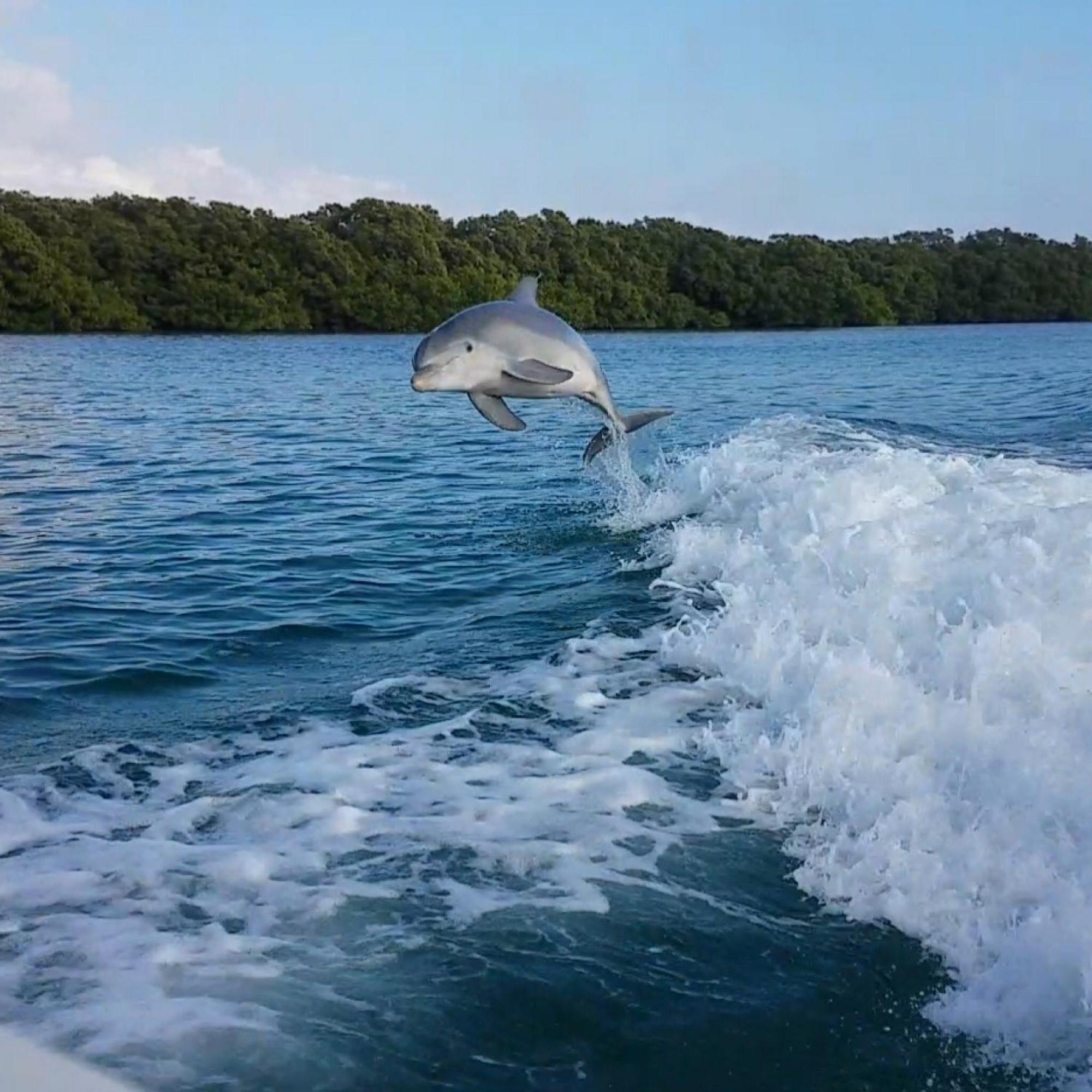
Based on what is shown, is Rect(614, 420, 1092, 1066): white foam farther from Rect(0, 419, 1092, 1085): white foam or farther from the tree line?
the tree line

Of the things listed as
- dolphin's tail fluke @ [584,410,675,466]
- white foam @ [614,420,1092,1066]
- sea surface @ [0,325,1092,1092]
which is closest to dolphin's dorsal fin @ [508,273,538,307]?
dolphin's tail fluke @ [584,410,675,466]

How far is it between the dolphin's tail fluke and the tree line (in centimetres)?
6705

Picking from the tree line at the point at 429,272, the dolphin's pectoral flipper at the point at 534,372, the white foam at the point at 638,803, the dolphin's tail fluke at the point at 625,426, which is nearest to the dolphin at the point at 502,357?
the dolphin's pectoral flipper at the point at 534,372

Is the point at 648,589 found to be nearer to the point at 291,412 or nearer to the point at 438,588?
the point at 438,588

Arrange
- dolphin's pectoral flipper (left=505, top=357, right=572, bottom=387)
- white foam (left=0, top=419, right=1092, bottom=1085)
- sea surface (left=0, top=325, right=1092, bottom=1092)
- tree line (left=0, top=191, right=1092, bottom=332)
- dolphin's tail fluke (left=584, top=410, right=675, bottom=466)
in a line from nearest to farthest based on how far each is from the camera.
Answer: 1. sea surface (left=0, top=325, right=1092, bottom=1092)
2. white foam (left=0, top=419, right=1092, bottom=1085)
3. dolphin's pectoral flipper (left=505, top=357, right=572, bottom=387)
4. dolphin's tail fluke (left=584, top=410, right=675, bottom=466)
5. tree line (left=0, top=191, right=1092, bottom=332)

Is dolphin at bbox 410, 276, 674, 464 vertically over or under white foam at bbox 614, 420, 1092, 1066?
over

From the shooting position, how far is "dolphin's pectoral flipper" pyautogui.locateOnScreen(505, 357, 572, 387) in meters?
6.28

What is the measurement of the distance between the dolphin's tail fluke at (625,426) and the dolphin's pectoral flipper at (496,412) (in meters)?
1.53

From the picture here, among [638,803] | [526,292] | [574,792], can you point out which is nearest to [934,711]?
[638,803]

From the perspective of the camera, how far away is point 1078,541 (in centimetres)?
815

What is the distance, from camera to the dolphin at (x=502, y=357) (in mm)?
6137

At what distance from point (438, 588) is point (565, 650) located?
2530 millimetres

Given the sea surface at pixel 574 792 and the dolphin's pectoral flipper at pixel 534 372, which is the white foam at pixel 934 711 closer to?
the sea surface at pixel 574 792

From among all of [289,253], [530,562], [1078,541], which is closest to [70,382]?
[530,562]
